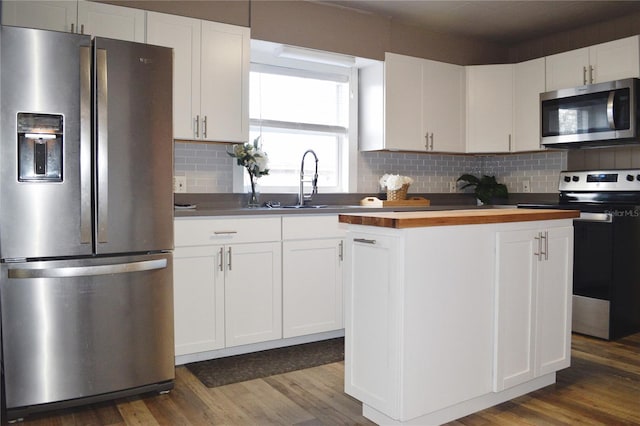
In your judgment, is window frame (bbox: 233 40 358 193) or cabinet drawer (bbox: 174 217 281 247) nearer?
cabinet drawer (bbox: 174 217 281 247)

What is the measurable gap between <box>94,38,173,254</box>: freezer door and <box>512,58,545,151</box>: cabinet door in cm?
316

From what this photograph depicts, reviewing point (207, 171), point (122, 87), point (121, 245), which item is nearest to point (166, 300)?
point (121, 245)

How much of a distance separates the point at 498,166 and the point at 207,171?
9.61ft

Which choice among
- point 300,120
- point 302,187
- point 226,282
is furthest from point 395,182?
point 226,282

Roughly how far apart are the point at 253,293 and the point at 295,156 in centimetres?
138

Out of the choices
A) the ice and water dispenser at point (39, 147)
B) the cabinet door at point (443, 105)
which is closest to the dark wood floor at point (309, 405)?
the ice and water dispenser at point (39, 147)

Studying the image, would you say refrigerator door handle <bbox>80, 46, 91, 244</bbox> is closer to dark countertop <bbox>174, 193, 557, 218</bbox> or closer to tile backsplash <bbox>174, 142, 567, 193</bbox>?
dark countertop <bbox>174, 193, 557, 218</bbox>

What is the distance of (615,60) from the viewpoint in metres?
4.04

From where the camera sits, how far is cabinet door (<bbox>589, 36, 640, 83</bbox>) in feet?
12.9

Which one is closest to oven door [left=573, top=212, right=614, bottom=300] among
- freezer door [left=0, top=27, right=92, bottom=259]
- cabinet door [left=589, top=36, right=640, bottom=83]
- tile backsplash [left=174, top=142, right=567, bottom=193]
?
tile backsplash [left=174, top=142, right=567, bottom=193]

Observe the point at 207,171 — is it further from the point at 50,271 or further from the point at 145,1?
the point at 50,271

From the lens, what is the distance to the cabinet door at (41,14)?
297cm

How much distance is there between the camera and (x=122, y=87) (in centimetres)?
259

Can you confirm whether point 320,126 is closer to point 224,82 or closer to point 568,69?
point 224,82
